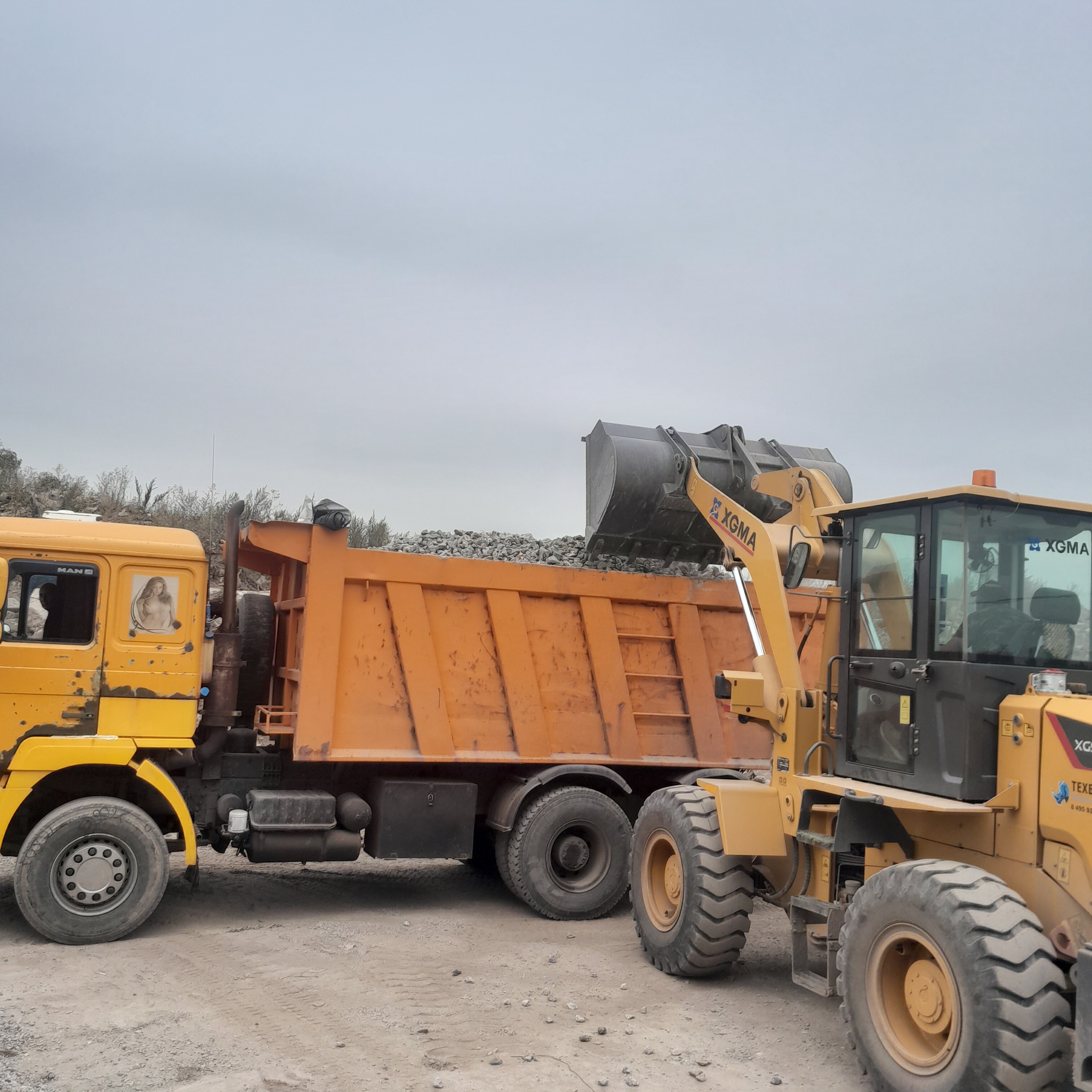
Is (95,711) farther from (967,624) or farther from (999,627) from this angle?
(999,627)

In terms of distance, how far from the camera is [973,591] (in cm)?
489

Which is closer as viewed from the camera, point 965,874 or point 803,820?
point 965,874

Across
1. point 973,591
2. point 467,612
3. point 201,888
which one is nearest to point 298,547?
point 467,612

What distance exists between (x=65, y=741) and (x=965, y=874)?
17.0 feet

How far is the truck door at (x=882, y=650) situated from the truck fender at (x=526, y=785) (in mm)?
2596

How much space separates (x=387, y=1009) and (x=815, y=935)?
2.27 m

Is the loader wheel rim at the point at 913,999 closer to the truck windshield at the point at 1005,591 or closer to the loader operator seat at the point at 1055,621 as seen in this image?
the truck windshield at the point at 1005,591

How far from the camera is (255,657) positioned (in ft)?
26.3

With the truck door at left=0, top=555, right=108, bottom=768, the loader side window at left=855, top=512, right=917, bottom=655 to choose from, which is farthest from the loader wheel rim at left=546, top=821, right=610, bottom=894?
the truck door at left=0, top=555, right=108, bottom=768

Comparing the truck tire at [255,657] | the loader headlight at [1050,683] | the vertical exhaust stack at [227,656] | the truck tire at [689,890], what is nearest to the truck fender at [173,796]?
the vertical exhaust stack at [227,656]

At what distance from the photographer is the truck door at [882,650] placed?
5125 millimetres

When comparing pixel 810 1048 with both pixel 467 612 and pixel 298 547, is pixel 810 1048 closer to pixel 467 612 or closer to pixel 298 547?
pixel 467 612

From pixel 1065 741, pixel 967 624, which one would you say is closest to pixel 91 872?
pixel 967 624

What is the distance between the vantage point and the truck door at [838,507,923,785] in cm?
512
